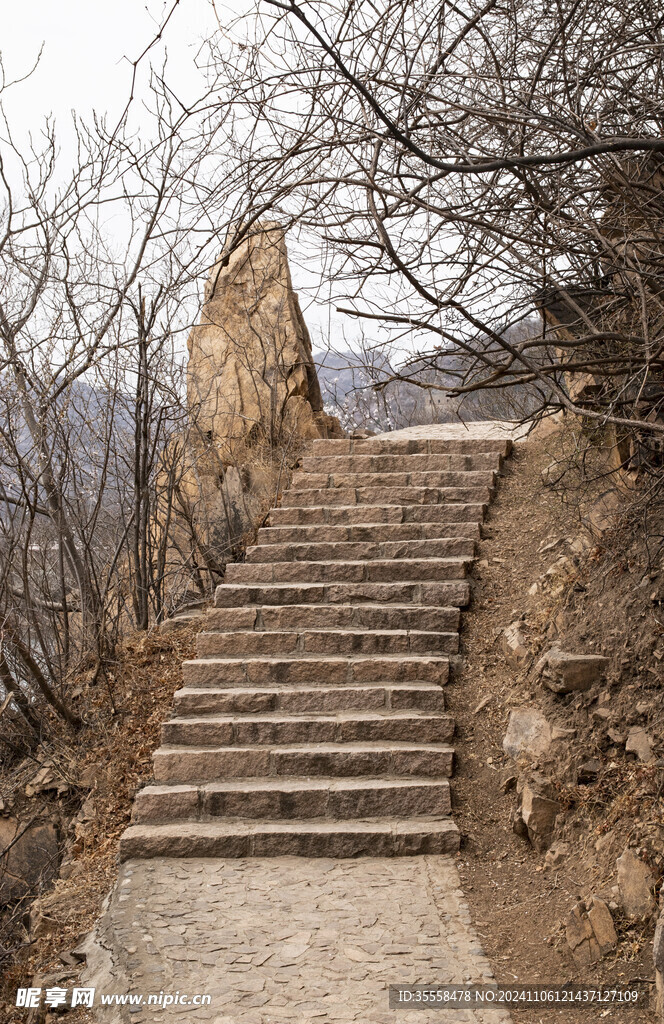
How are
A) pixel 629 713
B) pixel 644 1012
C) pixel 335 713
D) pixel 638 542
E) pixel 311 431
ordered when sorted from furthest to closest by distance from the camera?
pixel 311 431 < pixel 335 713 < pixel 638 542 < pixel 629 713 < pixel 644 1012

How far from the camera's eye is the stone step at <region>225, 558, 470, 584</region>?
6586 mm

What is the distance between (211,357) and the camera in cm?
1088

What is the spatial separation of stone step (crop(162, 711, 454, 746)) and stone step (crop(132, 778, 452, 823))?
332 millimetres

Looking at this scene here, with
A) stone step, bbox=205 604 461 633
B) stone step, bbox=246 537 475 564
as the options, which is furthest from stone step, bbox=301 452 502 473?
stone step, bbox=205 604 461 633

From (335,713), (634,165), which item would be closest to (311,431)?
(335,713)

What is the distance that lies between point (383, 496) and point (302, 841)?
11.7 ft

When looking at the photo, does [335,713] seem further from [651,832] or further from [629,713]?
[651,832]

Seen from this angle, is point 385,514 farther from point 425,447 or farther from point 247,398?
point 247,398

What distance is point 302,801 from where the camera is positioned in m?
4.88

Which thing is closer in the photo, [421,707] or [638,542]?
[638,542]

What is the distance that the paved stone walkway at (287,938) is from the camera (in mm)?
3465

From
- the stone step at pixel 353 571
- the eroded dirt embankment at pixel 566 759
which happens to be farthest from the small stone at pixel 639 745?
the stone step at pixel 353 571

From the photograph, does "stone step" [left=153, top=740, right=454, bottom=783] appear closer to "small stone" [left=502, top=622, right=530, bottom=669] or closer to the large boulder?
"small stone" [left=502, top=622, right=530, bottom=669]

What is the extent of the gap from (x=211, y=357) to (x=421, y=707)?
21.5ft
